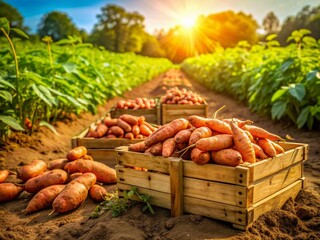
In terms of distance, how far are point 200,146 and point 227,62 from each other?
402 inches

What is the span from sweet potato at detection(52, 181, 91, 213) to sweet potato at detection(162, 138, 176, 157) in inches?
44.8

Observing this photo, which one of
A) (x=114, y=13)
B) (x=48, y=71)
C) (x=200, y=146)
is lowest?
(x=200, y=146)

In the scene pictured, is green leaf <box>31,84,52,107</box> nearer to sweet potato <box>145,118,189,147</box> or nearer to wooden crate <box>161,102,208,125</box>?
sweet potato <box>145,118,189,147</box>

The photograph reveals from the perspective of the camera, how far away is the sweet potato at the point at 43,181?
12.9 feet

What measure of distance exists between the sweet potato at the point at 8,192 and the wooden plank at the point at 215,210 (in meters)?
2.14

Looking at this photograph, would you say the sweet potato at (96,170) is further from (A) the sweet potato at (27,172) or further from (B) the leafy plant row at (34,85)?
(B) the leafy plant row at (34,85)

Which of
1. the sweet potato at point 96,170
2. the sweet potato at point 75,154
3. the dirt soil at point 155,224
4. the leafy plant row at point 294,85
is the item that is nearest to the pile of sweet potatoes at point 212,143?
the dirt soil at point 155,224

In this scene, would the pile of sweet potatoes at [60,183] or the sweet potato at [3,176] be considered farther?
the sweet potato at [3,176]

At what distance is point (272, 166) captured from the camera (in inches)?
116

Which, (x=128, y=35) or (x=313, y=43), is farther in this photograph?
(x=128, y=35)

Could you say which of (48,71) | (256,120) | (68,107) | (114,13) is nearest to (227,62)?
(256,120)

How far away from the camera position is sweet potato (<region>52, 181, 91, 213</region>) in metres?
3.45

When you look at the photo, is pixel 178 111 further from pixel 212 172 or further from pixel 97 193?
pixel 212 172

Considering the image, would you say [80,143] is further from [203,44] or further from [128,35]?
[203,44]
